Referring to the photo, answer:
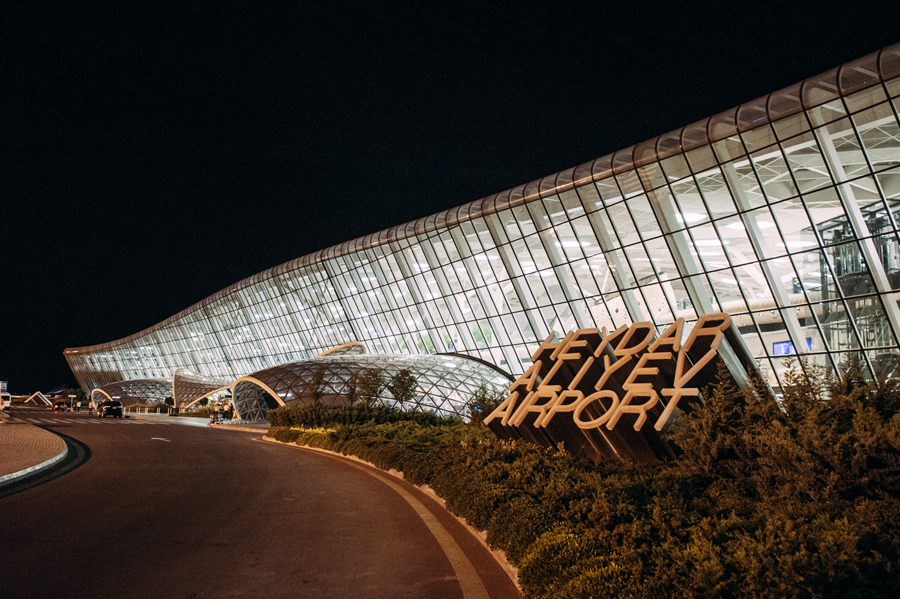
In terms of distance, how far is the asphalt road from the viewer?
614cm

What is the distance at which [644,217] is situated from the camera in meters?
28.5

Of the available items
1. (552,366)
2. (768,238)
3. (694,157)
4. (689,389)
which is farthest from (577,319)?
(689,389)

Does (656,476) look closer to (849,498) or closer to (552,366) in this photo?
(849,498)

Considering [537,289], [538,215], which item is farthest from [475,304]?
[538,215]

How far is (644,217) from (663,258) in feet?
8.86

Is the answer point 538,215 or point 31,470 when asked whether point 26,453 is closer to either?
point 31,470

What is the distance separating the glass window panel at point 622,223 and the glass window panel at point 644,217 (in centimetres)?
36

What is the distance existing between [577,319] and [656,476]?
869 inches

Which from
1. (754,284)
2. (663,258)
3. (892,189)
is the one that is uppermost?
(892,189)

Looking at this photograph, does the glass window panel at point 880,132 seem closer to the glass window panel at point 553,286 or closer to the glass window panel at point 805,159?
the glass window panel at point 805,159

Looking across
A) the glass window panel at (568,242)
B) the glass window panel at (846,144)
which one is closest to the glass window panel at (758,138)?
the glass window panel at (846,144)

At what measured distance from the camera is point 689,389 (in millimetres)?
9836

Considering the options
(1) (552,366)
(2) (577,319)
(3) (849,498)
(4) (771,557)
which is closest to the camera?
(4) (771,557)

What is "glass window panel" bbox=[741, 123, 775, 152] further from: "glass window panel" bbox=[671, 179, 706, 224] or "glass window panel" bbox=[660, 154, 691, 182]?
"glass window panel" bbox=[671, 179, 706, 224]
